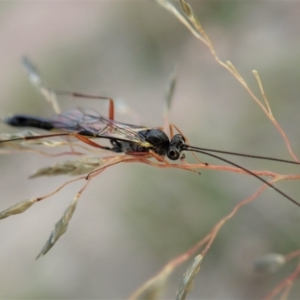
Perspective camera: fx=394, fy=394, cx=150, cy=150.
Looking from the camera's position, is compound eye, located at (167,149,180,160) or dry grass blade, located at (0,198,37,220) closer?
dry grass blade, located at (0,198,37,220)

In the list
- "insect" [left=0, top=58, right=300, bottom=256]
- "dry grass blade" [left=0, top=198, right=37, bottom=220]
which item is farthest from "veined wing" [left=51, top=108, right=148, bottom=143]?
"dry grass blade" [left=0, top=198, right=37, bottom=220]

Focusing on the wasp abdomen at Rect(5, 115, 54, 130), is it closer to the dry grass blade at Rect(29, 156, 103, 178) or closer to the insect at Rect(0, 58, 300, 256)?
the insect at Rect(0, 58, 300, 256)

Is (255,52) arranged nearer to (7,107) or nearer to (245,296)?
(245,296)

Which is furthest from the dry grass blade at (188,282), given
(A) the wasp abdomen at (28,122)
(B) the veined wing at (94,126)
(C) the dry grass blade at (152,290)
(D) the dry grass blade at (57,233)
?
(A) the wasp abdomen at (28,122)

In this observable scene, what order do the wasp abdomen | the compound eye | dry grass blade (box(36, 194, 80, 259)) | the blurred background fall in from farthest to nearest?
1. the blurred background
2. the wasp abdomen
3. the compound eye
4. dry grass blade (box(36, 194, 80, 259))

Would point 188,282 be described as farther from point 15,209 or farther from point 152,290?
point 15,209

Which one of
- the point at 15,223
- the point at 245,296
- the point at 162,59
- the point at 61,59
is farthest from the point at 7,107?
the point at 245,296
